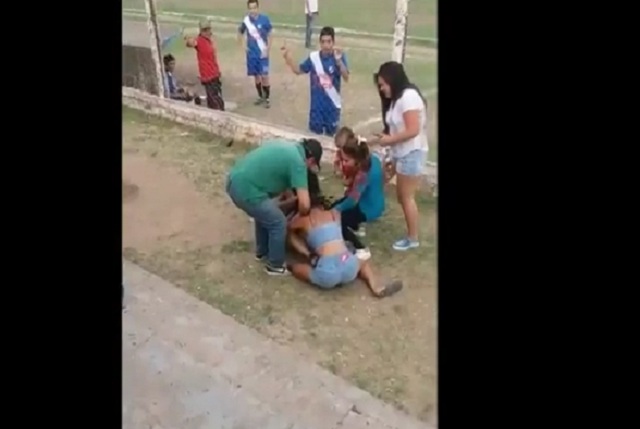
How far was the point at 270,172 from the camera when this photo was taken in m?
4.07

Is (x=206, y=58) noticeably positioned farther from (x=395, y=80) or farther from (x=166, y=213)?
(x=395, y=80)

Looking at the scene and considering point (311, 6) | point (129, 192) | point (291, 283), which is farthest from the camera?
point (311, 6)

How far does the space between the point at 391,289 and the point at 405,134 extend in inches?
30.7

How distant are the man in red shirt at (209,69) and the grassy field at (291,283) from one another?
141 cm

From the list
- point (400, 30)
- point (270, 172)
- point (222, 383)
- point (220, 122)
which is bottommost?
point (222, 383)

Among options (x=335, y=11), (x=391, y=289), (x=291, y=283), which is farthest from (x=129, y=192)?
(x=335, y=11)

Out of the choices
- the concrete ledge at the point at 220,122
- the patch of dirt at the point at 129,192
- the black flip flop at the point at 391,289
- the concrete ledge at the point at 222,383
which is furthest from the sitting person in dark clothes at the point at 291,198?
the patch of dirt at the point at 129,192

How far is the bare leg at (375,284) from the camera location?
4.02 m

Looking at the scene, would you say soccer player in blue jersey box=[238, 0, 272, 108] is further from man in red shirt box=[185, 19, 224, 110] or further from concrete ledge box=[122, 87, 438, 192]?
concrete ledge box=[122, 87, 438, 192]

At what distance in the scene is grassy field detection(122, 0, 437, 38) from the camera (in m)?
9.26

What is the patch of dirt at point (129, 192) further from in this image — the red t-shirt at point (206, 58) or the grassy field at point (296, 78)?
the red t-shirt at point (206, 58)

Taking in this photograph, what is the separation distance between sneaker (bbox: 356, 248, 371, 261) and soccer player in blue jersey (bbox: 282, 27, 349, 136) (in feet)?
6.35
